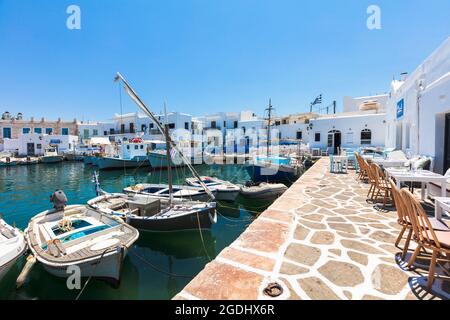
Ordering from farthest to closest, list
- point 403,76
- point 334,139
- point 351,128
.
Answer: point 334,139
point 351,128
point 403,76

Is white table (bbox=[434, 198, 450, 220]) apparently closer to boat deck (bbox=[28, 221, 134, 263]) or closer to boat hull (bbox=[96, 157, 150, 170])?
boat deck (bbox=[28, 221, 134, 263])

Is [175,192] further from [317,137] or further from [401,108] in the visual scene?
[317,137]

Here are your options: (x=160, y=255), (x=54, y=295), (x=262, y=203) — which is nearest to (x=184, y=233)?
(x=160, y=255)

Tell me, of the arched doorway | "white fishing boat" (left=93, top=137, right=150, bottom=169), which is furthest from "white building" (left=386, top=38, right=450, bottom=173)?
"white fishing boat" (left=93, top=137, right=150, bottom=169)

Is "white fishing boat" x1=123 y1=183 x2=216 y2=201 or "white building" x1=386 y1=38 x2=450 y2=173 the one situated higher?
"white building" x1=386 y1=38 x2=450 y2=173

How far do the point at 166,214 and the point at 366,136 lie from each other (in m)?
22.7

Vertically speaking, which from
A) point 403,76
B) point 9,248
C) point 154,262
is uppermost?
point 403,76

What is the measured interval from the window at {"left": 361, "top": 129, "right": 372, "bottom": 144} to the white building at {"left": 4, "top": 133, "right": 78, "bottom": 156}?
144ft

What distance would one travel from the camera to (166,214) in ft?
24.0

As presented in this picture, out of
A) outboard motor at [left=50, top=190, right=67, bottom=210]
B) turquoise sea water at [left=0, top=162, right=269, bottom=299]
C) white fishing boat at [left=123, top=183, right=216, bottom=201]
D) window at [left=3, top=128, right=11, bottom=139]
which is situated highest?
window at [left=3, top=128, right=11, bottom=139]

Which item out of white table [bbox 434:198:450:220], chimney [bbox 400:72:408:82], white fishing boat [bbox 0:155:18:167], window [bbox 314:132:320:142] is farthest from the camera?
white fishing boat [bbox 0:155:18:167]

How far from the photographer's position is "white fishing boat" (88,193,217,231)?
23.4 ft

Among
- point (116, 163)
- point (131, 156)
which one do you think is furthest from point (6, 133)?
point (131, 156)
